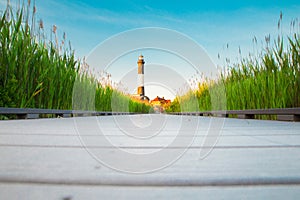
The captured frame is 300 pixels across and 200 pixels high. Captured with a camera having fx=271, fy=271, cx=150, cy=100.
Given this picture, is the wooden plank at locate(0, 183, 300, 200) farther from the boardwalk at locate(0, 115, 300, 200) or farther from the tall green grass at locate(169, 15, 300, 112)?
the tall green grass at locate(169, 15, 300, 112)

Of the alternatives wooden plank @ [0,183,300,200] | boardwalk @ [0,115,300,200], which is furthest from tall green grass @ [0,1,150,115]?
wooden plank @ [0,183,300,200]

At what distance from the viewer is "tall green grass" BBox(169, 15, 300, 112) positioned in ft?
12.1

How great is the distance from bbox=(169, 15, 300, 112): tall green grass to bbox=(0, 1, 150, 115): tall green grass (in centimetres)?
322

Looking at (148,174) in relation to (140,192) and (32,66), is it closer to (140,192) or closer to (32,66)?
(140,192)

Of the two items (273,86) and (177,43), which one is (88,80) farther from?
(273,86)

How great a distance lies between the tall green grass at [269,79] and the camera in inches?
145

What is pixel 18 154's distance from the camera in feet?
2.97

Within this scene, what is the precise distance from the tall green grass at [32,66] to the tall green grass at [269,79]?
127 inches

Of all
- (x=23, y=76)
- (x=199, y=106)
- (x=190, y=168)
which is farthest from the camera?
(x=199, y=106)

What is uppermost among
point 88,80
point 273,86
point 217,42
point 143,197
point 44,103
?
point 217,42

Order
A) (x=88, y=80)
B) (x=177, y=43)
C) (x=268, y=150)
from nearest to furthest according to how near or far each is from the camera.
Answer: (x=268, y=150), (x=177, y=43), (x=88, y=80)

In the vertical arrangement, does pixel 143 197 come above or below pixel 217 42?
below

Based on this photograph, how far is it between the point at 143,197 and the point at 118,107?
9735 millimetres

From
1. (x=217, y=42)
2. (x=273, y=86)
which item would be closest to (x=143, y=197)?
(x=273, y=86)
